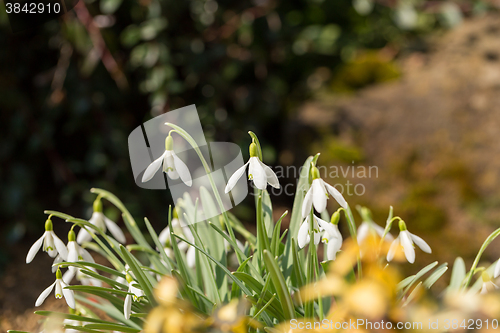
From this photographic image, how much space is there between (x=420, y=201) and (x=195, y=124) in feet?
4.44

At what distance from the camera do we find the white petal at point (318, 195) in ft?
1.65

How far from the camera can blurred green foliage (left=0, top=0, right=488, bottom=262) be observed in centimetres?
175

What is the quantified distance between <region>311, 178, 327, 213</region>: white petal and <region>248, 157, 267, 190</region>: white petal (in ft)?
0.24

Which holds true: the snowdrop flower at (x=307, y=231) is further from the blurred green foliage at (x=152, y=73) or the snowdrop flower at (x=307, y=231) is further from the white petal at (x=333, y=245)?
the blurred green foliage at (x=152, y=73)

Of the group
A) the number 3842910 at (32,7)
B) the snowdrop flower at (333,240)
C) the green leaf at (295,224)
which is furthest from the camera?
the number 3842910 at (32,7)

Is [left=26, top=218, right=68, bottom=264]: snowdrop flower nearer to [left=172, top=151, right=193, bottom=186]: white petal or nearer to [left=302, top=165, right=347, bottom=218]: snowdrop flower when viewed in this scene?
[left=172, top=151, right=193, bottom=186]: white petal

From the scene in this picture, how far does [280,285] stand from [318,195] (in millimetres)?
169

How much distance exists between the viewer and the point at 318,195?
20.3 inches

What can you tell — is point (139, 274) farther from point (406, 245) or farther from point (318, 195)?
point (406, 245)

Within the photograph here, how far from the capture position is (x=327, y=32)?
2.18 m

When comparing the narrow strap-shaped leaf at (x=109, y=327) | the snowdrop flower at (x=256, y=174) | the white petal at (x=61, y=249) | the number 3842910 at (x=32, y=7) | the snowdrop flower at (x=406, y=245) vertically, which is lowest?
the narrow strap-shaped leaf at (x=109, y=327)

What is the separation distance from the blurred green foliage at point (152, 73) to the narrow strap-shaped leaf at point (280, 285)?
1.32 m

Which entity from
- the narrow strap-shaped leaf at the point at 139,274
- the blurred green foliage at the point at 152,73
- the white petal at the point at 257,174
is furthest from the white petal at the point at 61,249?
the blurred green foliage at the point at 152,73

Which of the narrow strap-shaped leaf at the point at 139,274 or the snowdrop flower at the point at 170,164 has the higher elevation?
the snowdrop flower at the point at 170,164
